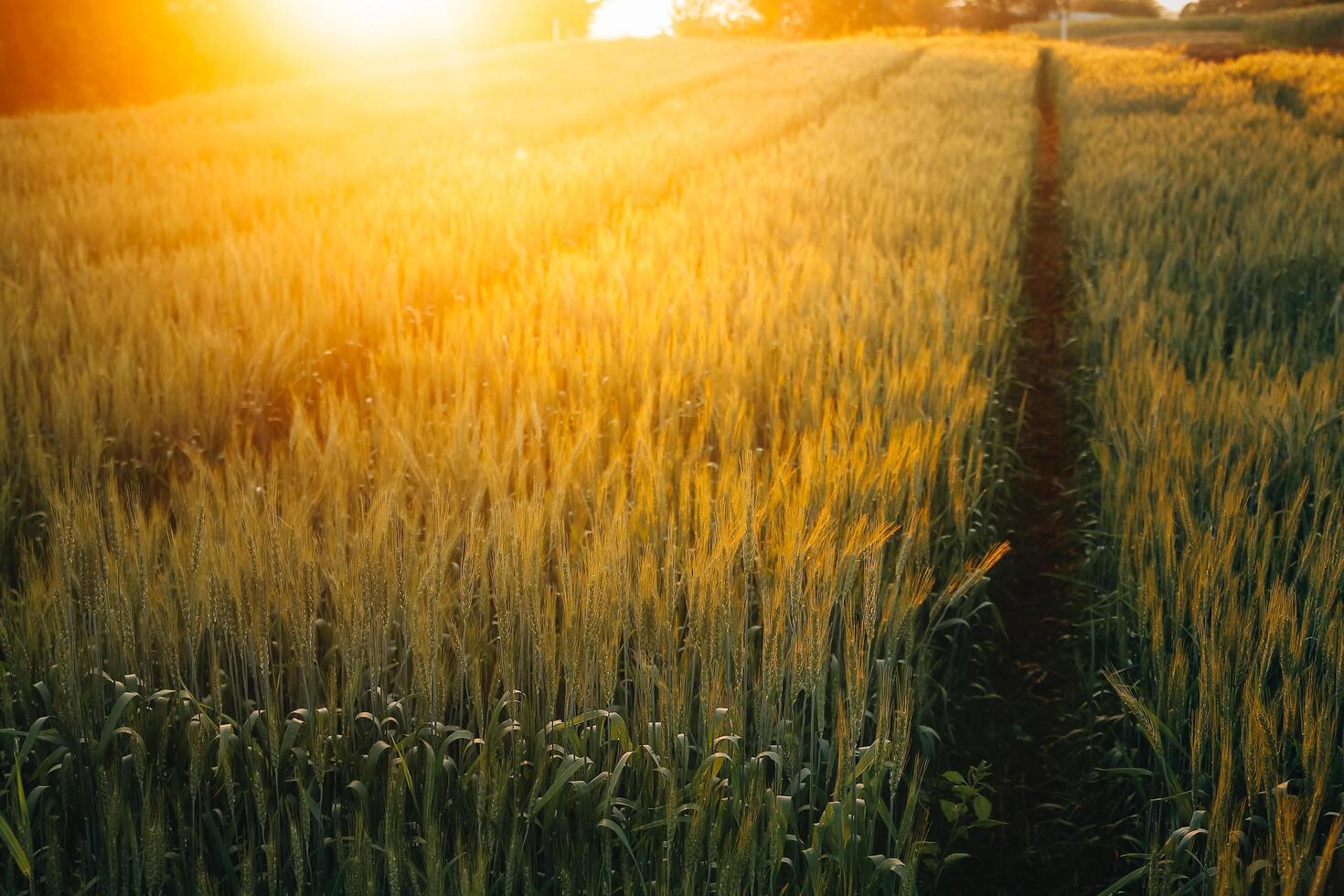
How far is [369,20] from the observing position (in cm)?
3469

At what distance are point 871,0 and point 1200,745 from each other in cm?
5291

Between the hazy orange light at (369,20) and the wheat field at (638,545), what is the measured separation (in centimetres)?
2663

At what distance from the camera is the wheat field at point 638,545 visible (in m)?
1.25

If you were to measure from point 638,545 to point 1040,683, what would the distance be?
1.15 m

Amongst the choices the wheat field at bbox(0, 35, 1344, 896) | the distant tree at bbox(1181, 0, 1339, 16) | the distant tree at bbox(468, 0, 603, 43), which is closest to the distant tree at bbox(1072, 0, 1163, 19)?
the distant tree at bbox(1181, 0, 1339, 16)

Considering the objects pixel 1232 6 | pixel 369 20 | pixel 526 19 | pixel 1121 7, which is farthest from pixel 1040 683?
pixel 1121 7

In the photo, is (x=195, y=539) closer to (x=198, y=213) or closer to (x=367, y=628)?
(x=367, y=628)

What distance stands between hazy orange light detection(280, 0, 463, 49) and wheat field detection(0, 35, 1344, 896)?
2663 centimetres

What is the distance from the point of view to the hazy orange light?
28567mm

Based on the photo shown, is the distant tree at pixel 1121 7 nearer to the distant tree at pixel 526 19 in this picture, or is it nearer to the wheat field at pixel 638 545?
the distant tree at pixel 526 19

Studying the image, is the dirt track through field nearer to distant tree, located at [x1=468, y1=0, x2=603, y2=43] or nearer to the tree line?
the tree line

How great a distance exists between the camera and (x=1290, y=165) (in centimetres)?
656

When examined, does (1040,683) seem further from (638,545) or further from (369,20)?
(369,20)

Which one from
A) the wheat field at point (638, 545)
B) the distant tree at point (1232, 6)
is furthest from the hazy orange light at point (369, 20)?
the distant tree at point (1232, 6)
